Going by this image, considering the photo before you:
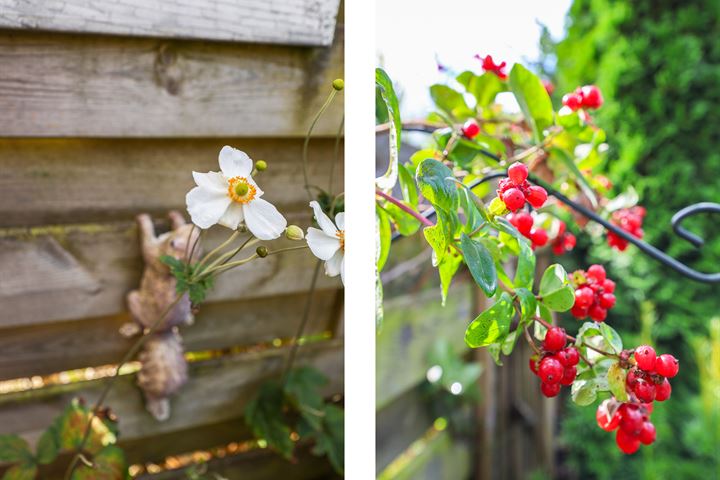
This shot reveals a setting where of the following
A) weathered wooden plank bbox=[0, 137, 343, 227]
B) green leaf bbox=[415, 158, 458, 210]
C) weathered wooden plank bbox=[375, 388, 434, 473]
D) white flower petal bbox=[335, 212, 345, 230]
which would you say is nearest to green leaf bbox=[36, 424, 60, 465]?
weathered wooden plank bbox=[0, 137, 343, 227]

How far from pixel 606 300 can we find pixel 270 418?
0.53m

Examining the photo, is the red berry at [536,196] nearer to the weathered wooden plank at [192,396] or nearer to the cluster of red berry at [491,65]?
the cluster of red berry at [491,65]

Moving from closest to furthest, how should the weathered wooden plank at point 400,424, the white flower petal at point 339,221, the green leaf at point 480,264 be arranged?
the green leaf at point 480,264 < the white flower petal at point 339,221 < the weathered wooden plank at point 400,424

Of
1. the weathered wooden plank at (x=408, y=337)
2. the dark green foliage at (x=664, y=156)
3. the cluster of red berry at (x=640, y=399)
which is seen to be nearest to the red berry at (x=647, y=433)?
the cluster of red berry at (x=640, y=399)

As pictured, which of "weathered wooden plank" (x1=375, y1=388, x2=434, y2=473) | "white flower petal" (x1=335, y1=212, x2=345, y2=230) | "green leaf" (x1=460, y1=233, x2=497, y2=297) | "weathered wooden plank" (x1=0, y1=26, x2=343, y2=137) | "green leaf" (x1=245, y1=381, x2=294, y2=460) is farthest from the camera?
"weathered wooden plank" (x1=375, y1=388, x2=434, y2=473)

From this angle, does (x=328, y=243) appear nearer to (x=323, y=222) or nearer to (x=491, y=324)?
(x=323, y=222)

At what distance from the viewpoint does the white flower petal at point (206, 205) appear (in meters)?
0.54

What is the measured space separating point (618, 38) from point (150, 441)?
2473mm

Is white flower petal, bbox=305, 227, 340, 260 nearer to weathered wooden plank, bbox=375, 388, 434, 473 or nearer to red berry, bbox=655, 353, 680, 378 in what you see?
red berry, bbox=655, 353, 680, 378

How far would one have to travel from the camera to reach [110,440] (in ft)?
2.72

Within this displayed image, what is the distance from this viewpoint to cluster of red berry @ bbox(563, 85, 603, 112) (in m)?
0.75

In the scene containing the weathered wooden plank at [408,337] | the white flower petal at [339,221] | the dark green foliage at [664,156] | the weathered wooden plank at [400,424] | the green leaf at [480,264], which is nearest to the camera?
the green leaf at [480,264]

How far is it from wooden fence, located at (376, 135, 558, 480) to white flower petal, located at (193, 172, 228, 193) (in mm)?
734

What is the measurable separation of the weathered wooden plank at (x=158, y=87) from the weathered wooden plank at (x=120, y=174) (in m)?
0.04
